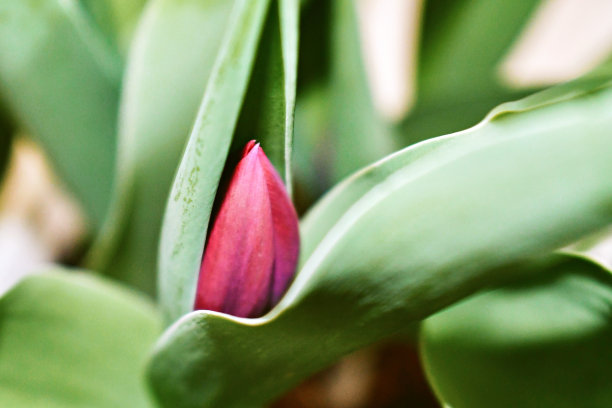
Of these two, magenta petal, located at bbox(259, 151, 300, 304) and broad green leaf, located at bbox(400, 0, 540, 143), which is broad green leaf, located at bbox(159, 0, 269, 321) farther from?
broad green leaf, located at bbox(400, 0, 540, 143)

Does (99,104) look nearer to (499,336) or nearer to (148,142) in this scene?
(148,142)

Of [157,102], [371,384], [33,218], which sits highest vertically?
[157,102]

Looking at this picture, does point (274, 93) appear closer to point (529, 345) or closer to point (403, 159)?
point (403, 159)

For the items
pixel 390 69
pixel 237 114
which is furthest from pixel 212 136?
pixel 390 69

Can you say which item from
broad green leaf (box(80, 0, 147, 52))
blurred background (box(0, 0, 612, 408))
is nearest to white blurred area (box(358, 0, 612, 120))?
blurred background (box(0, 0, 612, 408))

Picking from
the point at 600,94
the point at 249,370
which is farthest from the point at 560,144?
the point at 249,370

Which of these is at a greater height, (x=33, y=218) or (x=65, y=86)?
(x=65, y=86)
